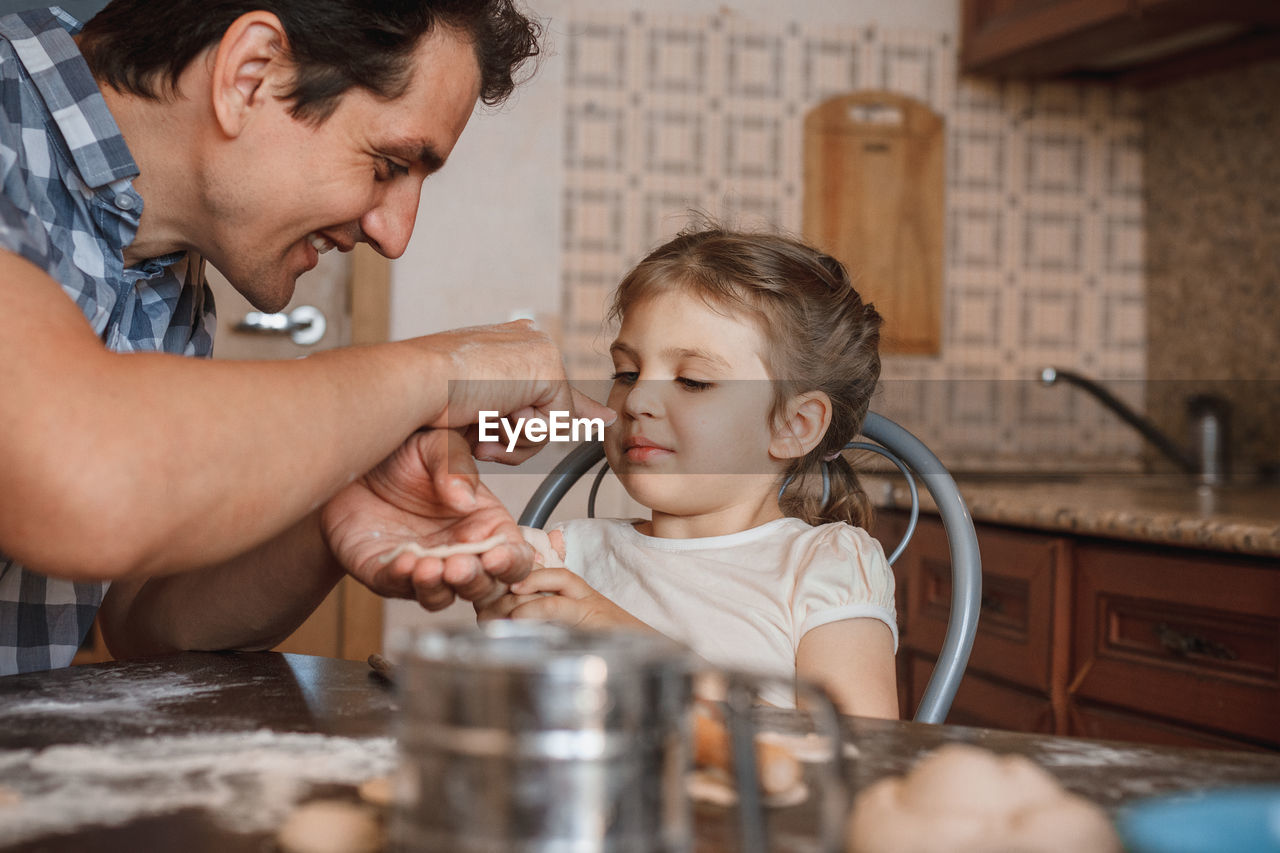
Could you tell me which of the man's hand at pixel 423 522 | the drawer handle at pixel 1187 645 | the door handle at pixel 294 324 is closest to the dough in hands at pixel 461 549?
the man's hand at pixel 423 522

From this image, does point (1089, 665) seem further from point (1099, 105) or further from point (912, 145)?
point (1099, 105)

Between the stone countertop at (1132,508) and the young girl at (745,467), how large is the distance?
468 mm

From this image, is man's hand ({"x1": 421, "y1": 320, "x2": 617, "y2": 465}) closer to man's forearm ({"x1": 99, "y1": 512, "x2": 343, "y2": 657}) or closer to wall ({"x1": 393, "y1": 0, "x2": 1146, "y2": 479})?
man's forearm ({"x1": 99, "y1": 512, "x2": 343, "y2": 657})

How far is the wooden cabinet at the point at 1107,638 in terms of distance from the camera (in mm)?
1587

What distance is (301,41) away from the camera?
96 cm

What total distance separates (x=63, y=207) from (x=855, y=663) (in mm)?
805

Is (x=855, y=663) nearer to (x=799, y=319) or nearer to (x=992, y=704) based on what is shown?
(x=799, y=319)

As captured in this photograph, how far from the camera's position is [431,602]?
2.48 ft

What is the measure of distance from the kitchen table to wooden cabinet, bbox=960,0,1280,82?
6.60 feet

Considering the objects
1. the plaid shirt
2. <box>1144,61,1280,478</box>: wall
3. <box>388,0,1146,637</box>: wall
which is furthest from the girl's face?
<box>1144,61,1280,478</box>: wall

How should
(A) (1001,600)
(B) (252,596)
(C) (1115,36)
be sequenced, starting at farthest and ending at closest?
(C) (1115,36) → (A) (1001,600) → (B) (252,596)

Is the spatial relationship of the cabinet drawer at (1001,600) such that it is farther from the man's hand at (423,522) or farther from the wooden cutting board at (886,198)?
the man's hand at (423,522)

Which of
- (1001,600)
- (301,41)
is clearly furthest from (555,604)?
(1001,600)

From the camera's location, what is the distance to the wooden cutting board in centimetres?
278
